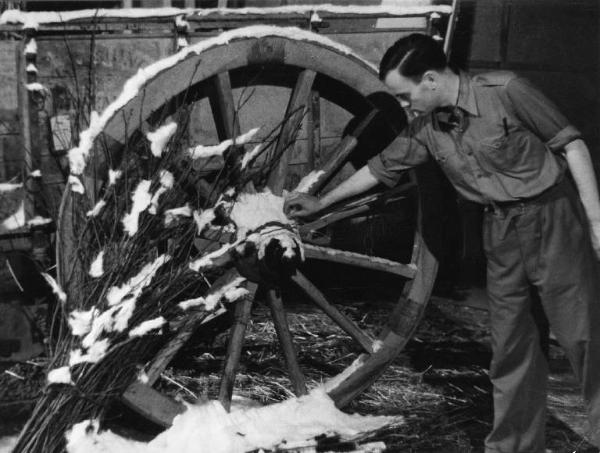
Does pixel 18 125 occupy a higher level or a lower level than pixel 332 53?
lower

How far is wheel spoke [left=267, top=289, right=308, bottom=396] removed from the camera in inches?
139

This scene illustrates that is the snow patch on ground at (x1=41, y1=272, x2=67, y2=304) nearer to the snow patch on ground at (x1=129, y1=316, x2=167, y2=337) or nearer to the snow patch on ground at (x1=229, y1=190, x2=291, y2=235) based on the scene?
the snow patch on ground at (x1=129, y1=316, x2=167, y2=337)

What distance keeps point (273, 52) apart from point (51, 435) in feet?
5.46

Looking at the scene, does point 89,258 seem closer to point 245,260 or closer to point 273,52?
point 245,260

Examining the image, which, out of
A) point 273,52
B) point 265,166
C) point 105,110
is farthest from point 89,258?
point 273,52

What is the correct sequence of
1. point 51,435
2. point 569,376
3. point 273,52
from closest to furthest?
point 51,435, point 273,52, point 569,376

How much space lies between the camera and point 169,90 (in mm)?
3154

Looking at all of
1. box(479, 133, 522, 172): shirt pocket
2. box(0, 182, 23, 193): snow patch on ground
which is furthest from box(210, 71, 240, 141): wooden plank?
box(479, 133, 522, 172): shirt pocket

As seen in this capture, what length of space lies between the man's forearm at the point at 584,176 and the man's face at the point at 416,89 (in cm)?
51

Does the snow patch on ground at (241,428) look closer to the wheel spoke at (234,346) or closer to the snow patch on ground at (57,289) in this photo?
the wheel spoke at (234,346)

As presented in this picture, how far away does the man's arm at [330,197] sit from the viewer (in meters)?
3.42

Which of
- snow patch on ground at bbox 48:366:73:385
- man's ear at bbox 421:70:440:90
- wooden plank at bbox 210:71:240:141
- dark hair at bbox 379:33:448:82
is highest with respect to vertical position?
dark hair at bbox 379:33:448:82

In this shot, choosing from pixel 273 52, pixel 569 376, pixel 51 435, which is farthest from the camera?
pixel 569 376

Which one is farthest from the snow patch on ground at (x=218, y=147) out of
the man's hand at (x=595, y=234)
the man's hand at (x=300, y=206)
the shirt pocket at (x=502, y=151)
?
the man's hand at (x=595, y=234)
